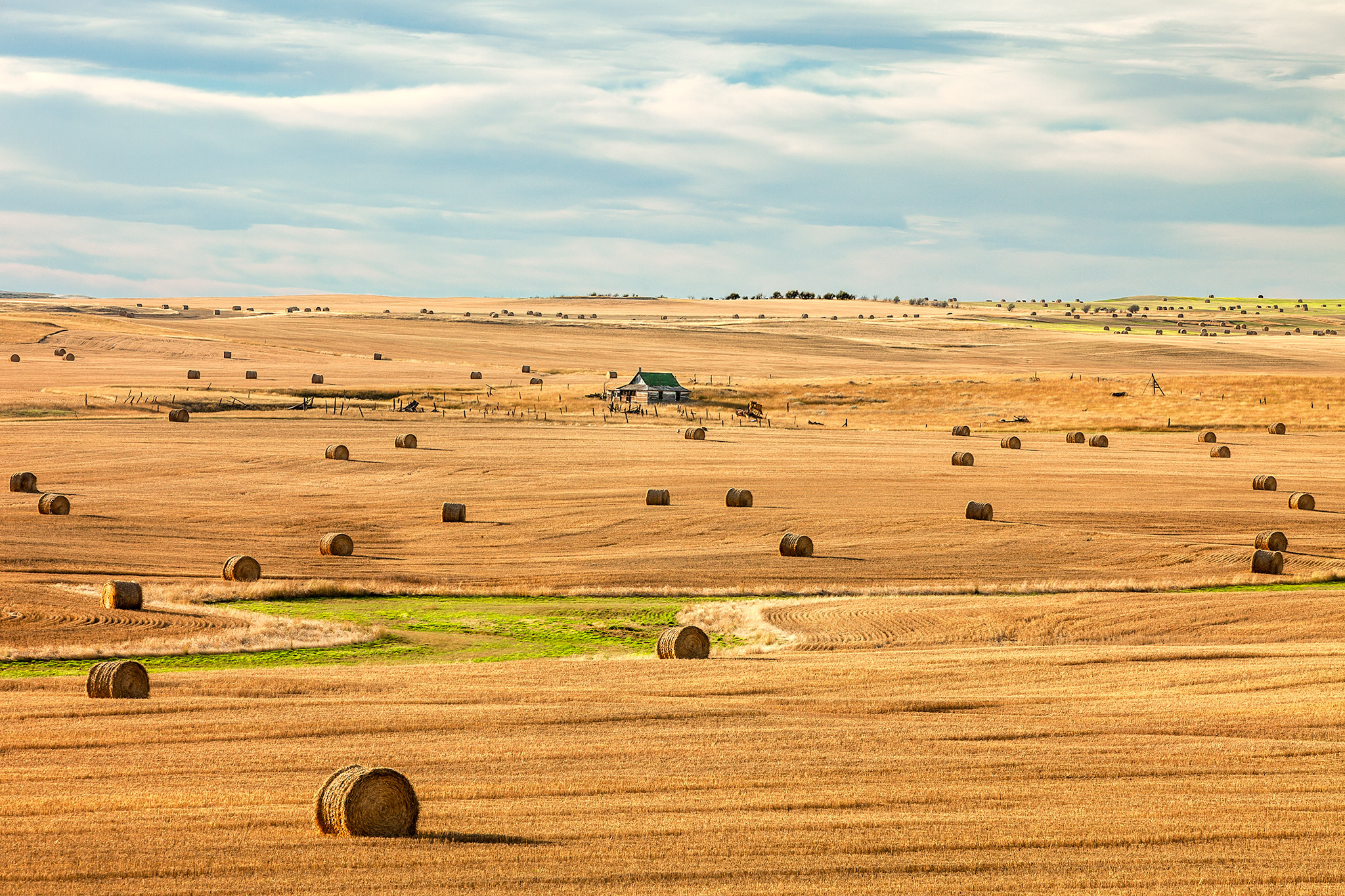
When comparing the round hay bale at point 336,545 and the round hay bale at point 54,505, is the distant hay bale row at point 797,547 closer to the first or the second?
the round hay bale at point 336,545

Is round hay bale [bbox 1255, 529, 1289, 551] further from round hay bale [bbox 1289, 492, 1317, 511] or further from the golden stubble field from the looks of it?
round hay bale [bbox 1289, 492, 1317, 511]

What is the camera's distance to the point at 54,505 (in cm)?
3356

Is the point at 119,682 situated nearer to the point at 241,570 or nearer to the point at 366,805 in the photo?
the point at 366,805

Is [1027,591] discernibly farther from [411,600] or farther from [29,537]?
[29,537]

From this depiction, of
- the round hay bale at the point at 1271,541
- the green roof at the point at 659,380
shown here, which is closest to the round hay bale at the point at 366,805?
the round hay bale at the point at 1271,541

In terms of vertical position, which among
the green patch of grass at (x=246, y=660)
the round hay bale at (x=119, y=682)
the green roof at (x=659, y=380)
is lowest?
the green patch of grass at (x=246, y=660)

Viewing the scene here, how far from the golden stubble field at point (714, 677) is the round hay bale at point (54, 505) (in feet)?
1.70

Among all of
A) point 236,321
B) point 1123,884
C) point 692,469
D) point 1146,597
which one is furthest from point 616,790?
point 236,321

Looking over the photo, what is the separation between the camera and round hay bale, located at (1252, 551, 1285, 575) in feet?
96.6

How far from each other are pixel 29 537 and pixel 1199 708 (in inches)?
991

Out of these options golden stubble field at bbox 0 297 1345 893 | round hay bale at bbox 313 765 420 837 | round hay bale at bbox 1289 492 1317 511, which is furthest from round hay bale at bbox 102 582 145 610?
round hay bale at bbox 1289 492 1317 511

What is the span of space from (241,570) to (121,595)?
13.9ft

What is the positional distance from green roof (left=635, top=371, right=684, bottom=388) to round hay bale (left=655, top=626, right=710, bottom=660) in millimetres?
54829

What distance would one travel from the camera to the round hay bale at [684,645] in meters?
20.2
